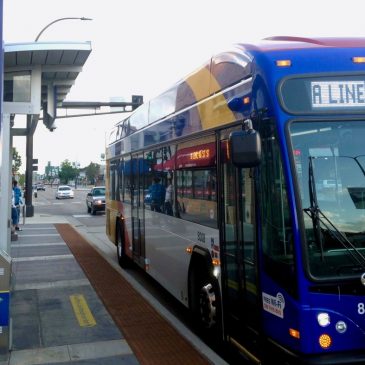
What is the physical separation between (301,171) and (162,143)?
11.7 ft

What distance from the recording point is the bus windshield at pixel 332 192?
3.72 metres

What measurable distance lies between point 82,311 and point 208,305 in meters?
2.60

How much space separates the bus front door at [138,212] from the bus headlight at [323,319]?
527 cm

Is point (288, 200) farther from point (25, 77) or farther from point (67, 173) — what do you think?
point (67, 173)

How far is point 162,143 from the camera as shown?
716 centimetres

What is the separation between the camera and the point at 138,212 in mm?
9000

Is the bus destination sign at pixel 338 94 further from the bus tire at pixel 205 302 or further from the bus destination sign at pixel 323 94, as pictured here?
the bus tire at pixel 205 302

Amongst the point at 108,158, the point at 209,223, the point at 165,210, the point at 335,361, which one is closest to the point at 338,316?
the point at 335,361

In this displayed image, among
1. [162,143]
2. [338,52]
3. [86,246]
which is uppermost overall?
[338,52]

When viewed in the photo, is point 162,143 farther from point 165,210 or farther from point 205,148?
point 205,148

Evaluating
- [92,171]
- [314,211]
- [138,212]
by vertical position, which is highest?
[92,171]

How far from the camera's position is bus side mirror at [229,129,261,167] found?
12.5ft

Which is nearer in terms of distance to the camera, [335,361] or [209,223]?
[335,361]

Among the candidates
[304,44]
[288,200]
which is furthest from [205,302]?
[304,44]
